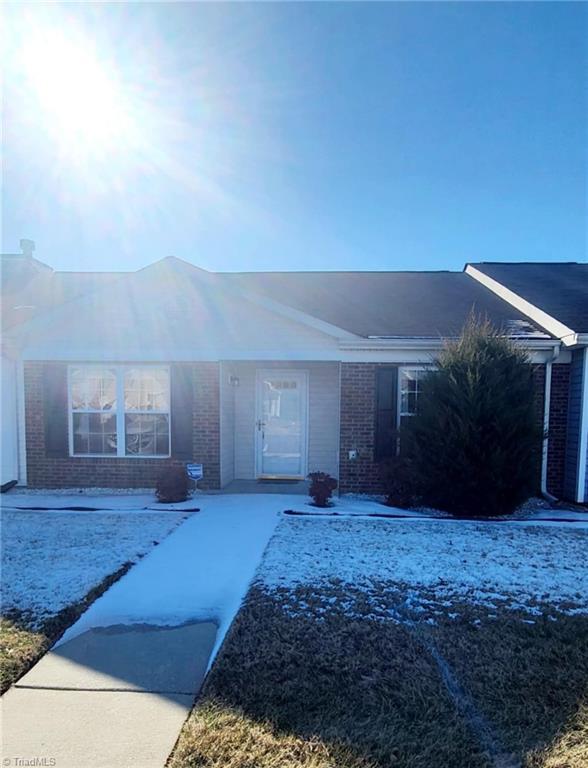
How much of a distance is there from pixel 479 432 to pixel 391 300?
4707 millimetres

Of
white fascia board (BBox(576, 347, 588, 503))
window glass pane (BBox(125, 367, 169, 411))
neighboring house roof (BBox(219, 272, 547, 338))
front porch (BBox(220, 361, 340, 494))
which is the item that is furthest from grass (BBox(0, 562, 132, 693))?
white fascia board (BBox(576, 347, 588, 503))

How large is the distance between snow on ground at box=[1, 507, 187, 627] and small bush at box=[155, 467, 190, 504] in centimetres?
65

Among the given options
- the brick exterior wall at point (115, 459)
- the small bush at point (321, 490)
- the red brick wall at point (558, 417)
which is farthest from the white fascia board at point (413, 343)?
the brick exterior wall at point (115, 459)

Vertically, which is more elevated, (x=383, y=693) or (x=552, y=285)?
(x=552, y=285)

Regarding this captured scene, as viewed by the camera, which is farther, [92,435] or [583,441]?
[92,435]

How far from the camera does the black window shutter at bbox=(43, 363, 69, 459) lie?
8398 mm

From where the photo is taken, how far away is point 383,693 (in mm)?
2674

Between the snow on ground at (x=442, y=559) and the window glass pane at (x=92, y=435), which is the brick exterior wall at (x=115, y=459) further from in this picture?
the snow on ground at (x=442, y=559)

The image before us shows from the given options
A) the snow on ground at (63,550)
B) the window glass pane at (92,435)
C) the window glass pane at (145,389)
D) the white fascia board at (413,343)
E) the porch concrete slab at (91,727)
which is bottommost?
the snow on ground at (63,550)

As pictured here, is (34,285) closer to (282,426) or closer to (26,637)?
(282,426)

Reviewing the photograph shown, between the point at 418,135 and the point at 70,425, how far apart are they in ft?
30.0

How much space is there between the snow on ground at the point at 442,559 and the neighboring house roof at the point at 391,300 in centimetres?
353

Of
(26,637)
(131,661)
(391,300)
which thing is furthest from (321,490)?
(391,300)

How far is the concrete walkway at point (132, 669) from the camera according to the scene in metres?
2.33
